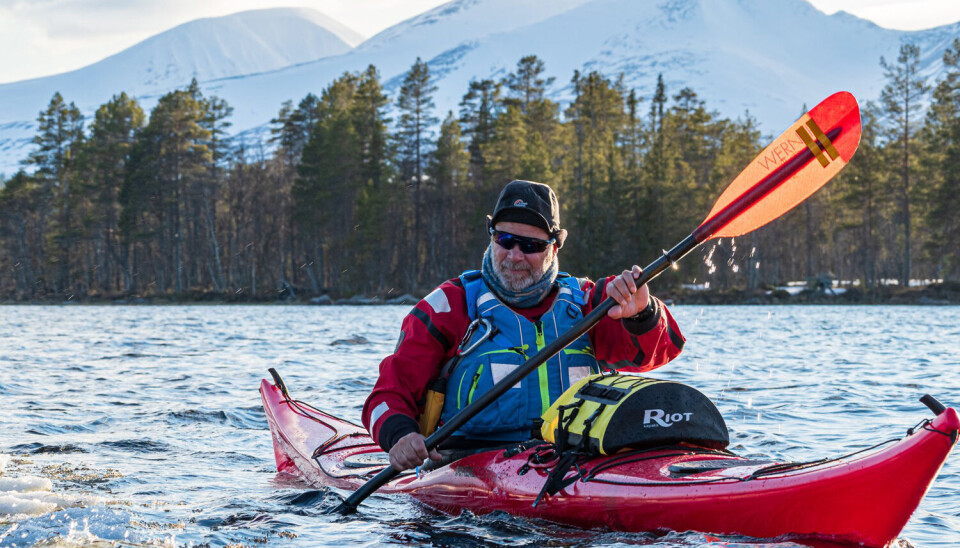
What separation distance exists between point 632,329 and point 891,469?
4.79ft

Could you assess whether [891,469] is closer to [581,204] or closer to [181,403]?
[181,403]

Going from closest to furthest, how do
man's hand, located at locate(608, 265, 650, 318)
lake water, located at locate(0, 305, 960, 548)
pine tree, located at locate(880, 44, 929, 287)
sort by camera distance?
man's hand, located at locate(608, 265, 650, 318) < lake water, located at locate(0, 305, 960, 548) < pine tree, located at locate(880, 44, 929, 287)

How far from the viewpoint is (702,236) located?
466cm

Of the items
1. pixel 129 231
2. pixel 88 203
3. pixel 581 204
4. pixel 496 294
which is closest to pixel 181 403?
pixel 496 294

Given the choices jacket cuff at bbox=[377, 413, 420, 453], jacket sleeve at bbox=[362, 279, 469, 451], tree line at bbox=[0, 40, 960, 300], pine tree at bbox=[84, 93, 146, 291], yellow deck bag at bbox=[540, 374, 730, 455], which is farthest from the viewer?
pine tree at bbox=[84, 93, 146, 291]

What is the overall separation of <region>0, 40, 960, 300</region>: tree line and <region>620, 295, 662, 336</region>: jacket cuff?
37.6 meters

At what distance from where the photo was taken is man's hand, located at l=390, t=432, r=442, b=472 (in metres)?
4.32

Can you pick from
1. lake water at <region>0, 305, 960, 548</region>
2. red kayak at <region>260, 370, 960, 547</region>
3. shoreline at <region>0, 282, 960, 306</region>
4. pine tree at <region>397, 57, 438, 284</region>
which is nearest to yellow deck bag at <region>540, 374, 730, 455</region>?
red kayak at <region>260, 370, 960, 547</region>

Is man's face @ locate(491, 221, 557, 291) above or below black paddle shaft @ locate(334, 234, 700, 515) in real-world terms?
above

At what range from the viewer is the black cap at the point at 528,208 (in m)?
4.61

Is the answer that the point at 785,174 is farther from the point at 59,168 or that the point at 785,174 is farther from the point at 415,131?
the point at 59,168

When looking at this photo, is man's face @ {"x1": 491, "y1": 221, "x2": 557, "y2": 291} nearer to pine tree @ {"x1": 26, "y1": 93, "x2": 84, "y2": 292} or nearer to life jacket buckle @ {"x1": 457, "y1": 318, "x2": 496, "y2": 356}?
life jacket buckle @ {"x1": 457, "y1": 318, "x2": 496, "y2": 356}

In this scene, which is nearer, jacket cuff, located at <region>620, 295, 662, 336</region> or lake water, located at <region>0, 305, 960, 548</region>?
jacket cuff, located at <region>620, 295, 662, 336</region>

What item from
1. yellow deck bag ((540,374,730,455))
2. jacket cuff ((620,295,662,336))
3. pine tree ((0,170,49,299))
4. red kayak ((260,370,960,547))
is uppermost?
pine tree ((0,170,49,299))
